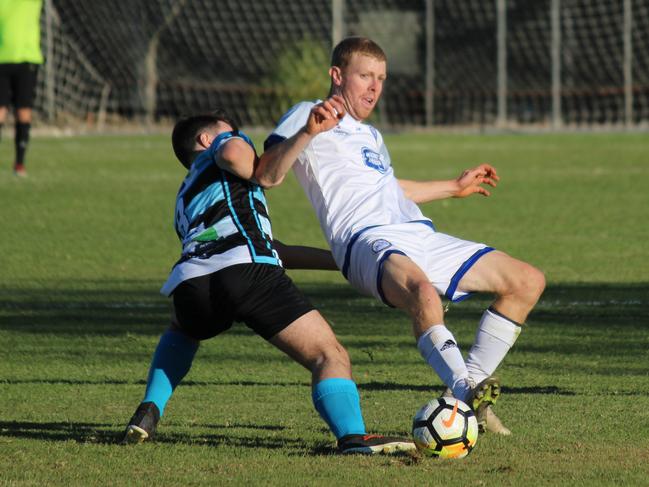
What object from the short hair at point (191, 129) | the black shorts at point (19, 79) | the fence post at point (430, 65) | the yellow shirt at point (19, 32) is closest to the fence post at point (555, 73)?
the fence post at point (430, 65)

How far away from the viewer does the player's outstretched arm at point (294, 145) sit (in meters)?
5.10

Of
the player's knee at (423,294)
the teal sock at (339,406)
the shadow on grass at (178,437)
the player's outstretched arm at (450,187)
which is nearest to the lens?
the teal sock at (339,406)

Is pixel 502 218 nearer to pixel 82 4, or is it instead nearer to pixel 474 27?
pixel 82 4

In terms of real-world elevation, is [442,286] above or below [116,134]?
above

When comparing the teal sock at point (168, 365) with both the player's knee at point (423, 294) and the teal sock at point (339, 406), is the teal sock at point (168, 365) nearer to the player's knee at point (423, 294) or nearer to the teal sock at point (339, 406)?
the teal sock at point (339, 406)

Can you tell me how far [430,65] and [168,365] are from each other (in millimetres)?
23542

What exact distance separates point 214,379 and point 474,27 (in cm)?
2464

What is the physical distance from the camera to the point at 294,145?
517 centimetres

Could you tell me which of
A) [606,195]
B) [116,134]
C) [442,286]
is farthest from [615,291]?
[116,134]

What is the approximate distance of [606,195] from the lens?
16578mm

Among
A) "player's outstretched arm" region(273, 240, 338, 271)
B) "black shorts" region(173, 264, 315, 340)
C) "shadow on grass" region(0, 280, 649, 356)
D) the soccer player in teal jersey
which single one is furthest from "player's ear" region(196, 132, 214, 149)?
"shadow on grass" region(0, 280, 649, 356)

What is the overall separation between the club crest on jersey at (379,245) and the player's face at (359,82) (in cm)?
61

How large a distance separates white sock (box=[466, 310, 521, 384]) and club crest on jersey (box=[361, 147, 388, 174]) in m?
0.80

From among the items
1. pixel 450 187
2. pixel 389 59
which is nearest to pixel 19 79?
pixel 450 187
